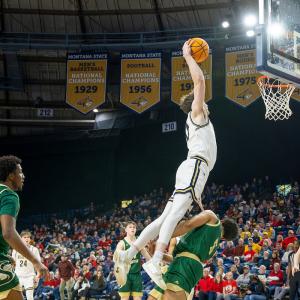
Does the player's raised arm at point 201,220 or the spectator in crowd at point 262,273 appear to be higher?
the player's raised arm at point 201,220

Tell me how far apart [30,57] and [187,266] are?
23.8 m

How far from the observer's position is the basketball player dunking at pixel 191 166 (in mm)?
6473

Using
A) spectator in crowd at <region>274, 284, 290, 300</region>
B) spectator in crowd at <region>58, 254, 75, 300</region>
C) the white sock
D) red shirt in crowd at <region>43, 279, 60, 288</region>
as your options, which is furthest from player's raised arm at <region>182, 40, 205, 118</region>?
red shirt in crowd at <region>43, 279, 60, 288</region>

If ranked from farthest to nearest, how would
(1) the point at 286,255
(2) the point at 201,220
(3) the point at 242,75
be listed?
(3) the point at 242,75, (1) the point at 286,255, (2) the point at 201,220

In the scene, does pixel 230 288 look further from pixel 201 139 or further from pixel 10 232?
pixel 10 232

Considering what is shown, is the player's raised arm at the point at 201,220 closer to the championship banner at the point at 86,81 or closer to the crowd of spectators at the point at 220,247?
the crowd of spectators at the point at 220,247

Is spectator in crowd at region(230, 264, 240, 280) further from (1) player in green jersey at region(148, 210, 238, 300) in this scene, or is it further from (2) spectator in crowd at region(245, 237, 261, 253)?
(1) player in green jersey at region(148, 210, 238, 300)

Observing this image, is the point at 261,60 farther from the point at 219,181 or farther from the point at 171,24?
the point at 219,181

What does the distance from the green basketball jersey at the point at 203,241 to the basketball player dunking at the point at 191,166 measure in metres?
0.74

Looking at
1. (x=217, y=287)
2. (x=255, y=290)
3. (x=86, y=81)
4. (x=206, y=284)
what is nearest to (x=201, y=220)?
(x=255, y=290)

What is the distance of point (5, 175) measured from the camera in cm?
559

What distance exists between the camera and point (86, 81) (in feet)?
79.2

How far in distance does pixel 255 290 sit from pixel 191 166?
8003 mm

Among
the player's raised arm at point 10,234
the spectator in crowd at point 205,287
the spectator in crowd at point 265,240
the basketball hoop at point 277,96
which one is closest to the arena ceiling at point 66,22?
the spectator in crowd at point 265,240
